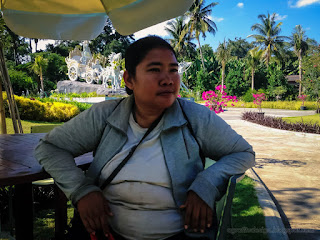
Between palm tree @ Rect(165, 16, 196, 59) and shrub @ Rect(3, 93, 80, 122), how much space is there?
31808mm

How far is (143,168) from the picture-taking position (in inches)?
55.6

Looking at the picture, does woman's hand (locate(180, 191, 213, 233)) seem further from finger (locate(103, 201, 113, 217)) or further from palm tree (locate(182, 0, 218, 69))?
palm tree (locate(182, 0, 218, 69))

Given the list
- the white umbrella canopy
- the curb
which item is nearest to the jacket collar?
the white umbrella canopy

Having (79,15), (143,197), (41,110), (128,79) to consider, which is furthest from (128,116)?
(41,110)

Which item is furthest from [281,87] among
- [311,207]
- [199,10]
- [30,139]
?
[30,139]

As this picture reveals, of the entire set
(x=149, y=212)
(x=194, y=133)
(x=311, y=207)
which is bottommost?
(x=311, y=207)

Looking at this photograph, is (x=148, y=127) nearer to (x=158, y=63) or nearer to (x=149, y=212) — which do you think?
(x=158, y=63)

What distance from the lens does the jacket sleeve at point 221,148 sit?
1.37 m

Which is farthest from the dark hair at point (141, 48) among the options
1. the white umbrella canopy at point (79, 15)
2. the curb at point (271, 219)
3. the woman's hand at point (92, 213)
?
the curb at point (271, 219)

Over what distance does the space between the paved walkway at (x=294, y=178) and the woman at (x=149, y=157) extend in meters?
1.93

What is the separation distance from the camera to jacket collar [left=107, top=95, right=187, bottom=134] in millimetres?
1469

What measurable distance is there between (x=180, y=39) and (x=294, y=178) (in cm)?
3831

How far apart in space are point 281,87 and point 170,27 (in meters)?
19.5

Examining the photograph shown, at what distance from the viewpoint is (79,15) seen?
9.00 ft
